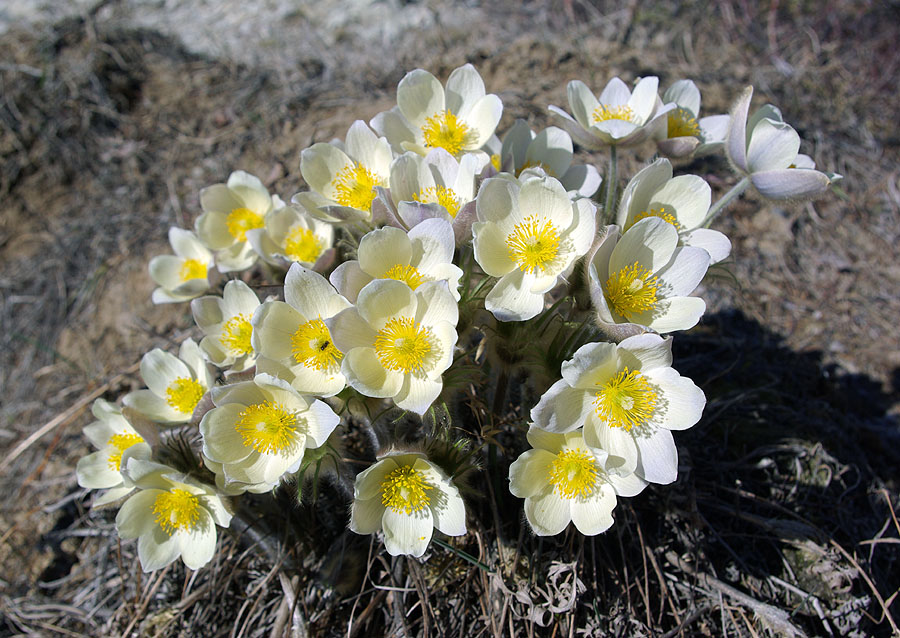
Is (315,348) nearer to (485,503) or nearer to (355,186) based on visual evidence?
(355,186)

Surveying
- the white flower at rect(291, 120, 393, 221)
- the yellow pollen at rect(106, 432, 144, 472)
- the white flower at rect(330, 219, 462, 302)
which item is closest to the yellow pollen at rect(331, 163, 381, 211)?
the white flower at rect(291, 120, 393, 221)

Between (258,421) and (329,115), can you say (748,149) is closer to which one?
(258,421)

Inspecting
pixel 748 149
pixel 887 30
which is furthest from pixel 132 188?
pixel 887 30

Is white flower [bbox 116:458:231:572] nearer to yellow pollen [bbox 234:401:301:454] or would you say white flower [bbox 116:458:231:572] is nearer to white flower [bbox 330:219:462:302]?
yellow pollen [bbox 234:401:301:454]

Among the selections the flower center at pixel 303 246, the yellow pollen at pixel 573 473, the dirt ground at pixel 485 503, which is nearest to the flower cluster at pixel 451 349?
the yellow pollen at pixel 573 473

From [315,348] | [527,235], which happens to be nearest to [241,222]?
[315,348]

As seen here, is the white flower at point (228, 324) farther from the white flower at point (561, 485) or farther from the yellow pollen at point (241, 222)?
the white flower at point (561, 485)
